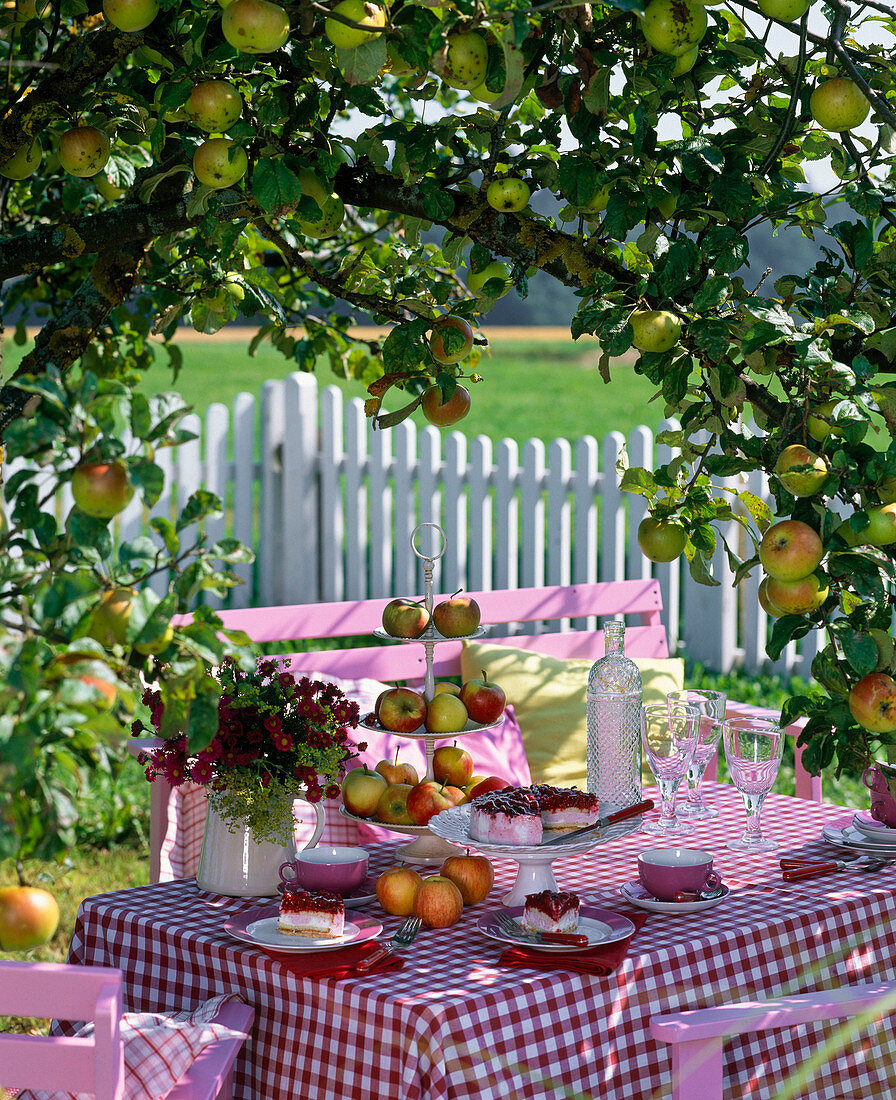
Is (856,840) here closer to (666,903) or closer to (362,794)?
(666,903)

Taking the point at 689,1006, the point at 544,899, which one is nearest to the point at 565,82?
the point at 544,899

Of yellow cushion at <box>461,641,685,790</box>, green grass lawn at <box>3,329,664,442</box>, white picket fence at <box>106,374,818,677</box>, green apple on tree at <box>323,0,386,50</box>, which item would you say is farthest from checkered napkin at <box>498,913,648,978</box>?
green grass lawn at <box>3,329,664,442</box>

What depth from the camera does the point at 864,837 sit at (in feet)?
7.72

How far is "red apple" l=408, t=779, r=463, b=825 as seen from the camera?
2127 millimetres

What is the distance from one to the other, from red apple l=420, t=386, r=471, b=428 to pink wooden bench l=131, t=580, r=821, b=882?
922 millimetres

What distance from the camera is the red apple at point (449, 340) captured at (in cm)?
→ 175

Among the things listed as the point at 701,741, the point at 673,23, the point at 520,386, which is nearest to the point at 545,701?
the point at 701,741

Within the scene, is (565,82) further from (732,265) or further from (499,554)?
A: (499,554)

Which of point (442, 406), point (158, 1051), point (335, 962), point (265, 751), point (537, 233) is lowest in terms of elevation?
point (158, 1051)

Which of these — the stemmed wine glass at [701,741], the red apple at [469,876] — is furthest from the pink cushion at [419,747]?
the red apple at [469,876]

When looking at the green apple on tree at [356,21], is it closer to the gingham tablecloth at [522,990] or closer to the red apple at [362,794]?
the gingham tablecloth at [522,990]

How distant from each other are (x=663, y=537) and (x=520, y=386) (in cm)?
2201

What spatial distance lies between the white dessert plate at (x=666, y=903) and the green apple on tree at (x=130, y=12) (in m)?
1.44

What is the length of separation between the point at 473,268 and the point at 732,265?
0.68 metres
